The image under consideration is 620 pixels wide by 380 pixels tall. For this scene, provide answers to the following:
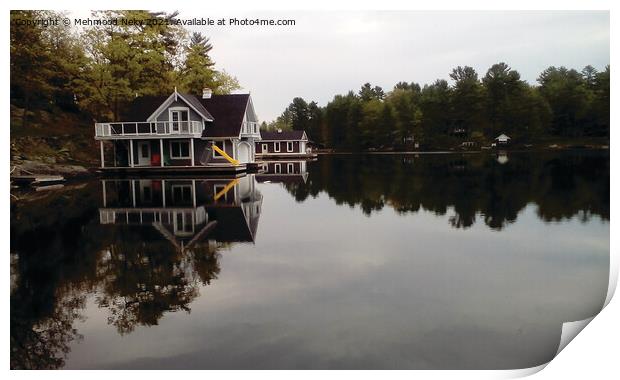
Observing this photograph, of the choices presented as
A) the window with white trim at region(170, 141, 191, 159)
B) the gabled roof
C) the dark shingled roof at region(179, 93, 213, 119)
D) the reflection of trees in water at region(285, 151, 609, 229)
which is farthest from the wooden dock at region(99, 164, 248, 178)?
the gabled roof

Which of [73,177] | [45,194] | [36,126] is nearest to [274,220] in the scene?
[36,126]

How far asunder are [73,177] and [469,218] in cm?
1720

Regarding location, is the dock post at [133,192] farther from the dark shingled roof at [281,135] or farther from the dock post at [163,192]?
the dark shingled roof at [281,135]

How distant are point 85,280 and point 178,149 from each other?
62.8ft

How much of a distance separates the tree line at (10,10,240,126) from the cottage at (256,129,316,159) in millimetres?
18759

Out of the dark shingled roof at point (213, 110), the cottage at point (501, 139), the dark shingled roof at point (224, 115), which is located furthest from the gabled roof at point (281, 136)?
the cottage at point (501, 139)

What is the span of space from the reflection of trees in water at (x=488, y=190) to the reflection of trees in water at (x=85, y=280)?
5663 millimetres

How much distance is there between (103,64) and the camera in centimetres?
1891

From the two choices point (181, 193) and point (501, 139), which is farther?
point (501, 139)

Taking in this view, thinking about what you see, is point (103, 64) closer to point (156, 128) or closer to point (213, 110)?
point (156, 128)

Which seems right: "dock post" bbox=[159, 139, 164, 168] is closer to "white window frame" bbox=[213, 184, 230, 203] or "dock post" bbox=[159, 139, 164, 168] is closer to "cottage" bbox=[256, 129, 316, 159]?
"white window frame" bbox=[213, 184, 230, 203]

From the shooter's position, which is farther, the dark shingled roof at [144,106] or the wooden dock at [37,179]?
the dark shingled roof at [144,106]

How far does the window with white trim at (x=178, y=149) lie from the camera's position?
25.0 metres

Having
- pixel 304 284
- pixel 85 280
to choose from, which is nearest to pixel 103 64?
pixel 85 280
